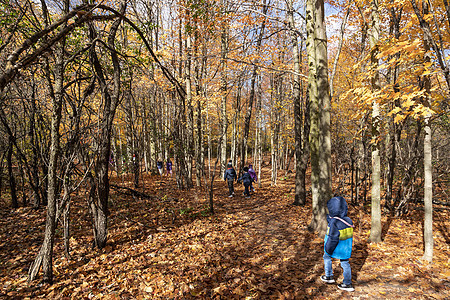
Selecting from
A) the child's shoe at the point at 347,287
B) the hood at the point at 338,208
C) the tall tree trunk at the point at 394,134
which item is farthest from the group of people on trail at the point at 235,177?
the child's shoe at the point at 347,287

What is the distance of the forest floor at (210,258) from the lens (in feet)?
11.9

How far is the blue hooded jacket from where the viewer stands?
11.8 feet

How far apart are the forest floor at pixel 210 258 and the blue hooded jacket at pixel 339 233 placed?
69 cm

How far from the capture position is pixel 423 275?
3953mm

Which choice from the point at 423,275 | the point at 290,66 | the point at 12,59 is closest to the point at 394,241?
the point at 423,275

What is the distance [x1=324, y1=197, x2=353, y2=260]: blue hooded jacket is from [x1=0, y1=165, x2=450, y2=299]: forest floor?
0.69m

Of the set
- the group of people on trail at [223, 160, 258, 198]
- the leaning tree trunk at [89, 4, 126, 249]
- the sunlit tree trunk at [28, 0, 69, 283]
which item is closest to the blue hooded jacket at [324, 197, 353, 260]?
the leaning tree trunk at [89, 4, 126, 249]

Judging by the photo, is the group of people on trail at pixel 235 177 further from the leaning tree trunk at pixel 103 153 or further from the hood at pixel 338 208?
the hood at pixel 338 208

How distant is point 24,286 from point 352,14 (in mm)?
16974

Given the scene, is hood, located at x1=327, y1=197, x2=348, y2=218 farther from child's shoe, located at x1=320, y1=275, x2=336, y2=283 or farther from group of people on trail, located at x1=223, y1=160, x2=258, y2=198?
group of people on trail, located at x1=223, y1=160, x2=258, y2=198

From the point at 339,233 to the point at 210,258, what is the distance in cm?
283

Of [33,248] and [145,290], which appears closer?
[145,290]

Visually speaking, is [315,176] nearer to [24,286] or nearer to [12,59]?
[12,59]

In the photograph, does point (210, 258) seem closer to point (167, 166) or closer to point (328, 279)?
point (328, 279)
